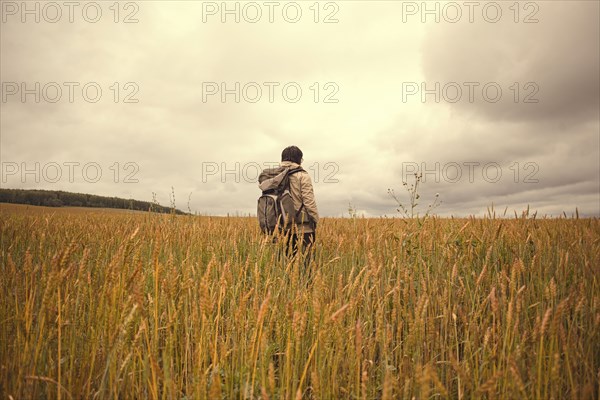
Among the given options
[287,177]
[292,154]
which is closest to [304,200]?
[287,177]

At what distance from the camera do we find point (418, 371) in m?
1.23

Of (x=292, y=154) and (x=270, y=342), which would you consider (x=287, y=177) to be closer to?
(x=292, y=154)

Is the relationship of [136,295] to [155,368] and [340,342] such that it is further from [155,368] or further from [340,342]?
[340,342]

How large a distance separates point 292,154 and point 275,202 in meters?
0.98

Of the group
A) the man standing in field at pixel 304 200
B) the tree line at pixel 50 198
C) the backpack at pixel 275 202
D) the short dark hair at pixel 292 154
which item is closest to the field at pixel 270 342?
the backpack at pixel 275 202

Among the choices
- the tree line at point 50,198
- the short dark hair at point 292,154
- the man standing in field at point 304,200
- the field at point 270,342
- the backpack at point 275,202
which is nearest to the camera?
the field at point 270,342

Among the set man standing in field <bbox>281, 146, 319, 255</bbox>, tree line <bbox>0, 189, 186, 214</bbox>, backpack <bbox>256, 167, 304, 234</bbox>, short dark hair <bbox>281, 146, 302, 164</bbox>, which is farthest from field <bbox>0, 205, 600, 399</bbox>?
tree line <bbox>0, 189, 186, 214</bbox>

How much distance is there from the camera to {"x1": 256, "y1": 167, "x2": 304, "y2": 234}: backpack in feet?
17.1

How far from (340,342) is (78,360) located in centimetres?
175

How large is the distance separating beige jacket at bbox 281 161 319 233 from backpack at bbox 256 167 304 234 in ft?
0.37

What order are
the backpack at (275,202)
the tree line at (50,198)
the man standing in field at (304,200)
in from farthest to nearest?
the tree line at (50,198) < the man standing in field at (304,200) < the backpack at (275,202)

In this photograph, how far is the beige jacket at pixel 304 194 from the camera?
5.48 meters

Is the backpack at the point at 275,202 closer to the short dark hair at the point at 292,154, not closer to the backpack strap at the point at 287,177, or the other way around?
the backpack strap at the point at 287,177

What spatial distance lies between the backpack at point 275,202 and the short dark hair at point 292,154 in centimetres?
31
